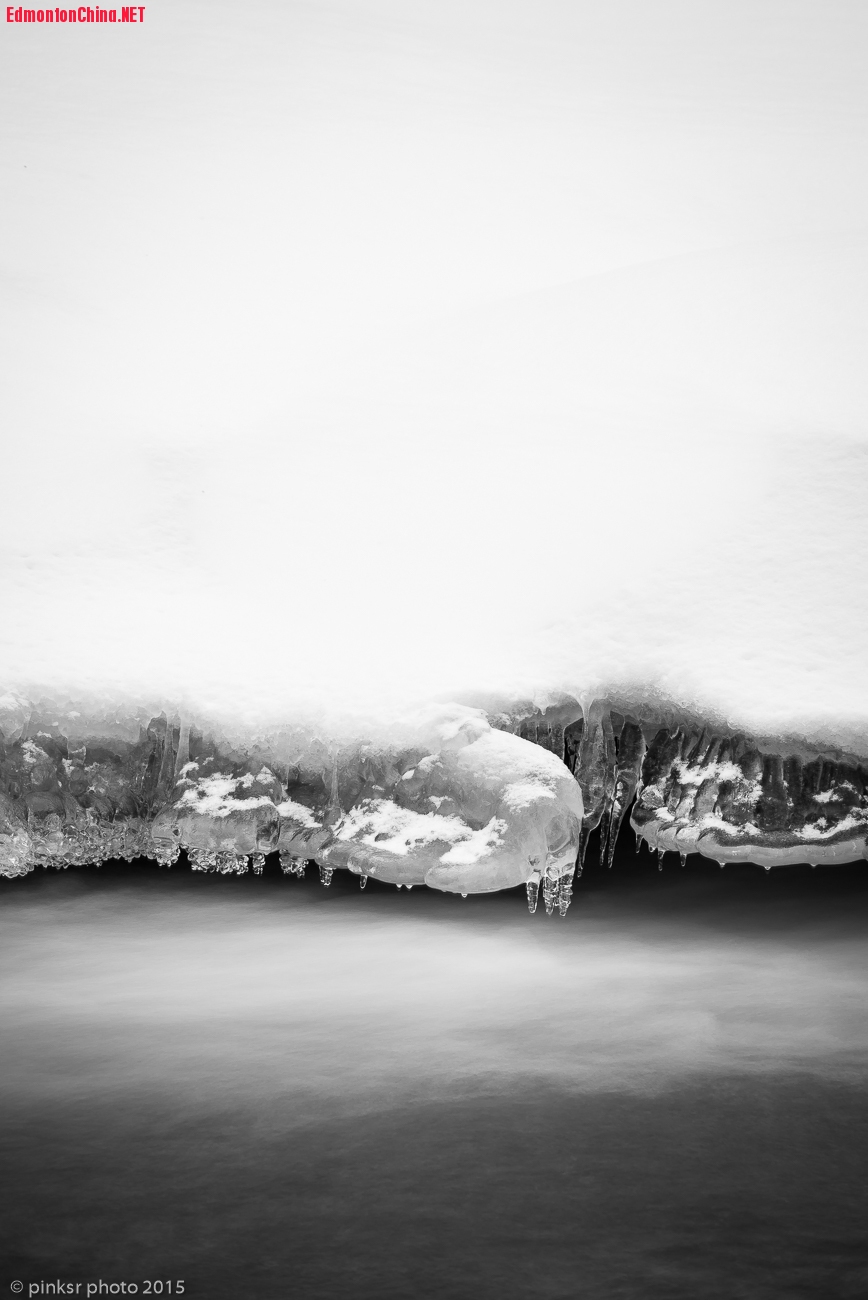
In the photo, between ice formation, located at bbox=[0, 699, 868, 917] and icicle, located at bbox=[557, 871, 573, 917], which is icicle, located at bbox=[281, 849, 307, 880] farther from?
icicle, located at bbox=[557, 871, 573, 917]

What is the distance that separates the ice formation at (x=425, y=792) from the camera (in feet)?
13.3

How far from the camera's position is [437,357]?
6.64 metres

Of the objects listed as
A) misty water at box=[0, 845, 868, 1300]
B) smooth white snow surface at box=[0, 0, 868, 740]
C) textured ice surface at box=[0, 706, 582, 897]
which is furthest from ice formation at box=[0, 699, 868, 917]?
misty water at box=[0, 845, 868, 1300]

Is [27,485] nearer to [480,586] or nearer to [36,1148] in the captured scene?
[480,586]

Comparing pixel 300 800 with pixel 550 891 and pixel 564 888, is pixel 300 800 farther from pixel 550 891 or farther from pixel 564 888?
pixel 550 891

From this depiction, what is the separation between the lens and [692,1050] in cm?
394

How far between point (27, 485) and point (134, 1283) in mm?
3796

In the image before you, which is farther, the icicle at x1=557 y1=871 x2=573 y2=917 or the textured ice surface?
the icicle at x1=557 y1=871 x2=573 y2=917

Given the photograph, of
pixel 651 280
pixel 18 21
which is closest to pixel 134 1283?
pixel 651 280

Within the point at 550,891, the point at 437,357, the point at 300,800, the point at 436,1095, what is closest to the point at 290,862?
the point at 300,800

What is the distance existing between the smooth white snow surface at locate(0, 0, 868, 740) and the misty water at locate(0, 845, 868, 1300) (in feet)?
3.92

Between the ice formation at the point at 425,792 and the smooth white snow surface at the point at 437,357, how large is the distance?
183 millimetres

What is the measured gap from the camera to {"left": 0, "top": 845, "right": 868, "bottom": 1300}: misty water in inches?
112

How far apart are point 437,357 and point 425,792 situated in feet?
11.2
